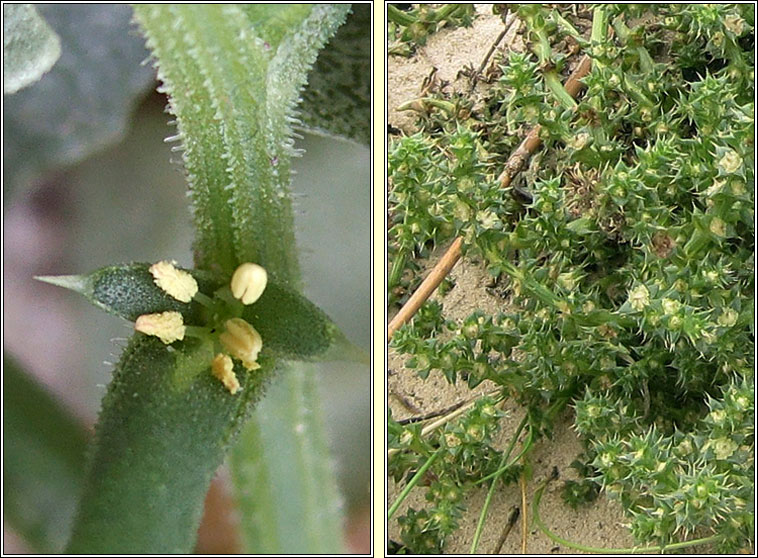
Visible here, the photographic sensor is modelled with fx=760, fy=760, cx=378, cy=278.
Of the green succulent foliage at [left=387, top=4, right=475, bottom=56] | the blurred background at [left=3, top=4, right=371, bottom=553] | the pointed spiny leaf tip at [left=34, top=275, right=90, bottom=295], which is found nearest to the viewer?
the pointed spiny leaf tip at [left=34, top=275, right=90, bottom=295]

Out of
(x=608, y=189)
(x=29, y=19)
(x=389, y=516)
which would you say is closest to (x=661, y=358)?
(x=608, y=189)

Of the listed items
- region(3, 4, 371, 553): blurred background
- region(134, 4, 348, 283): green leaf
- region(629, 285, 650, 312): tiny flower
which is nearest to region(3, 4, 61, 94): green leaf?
region(3, 4, 371, 553): blurred background

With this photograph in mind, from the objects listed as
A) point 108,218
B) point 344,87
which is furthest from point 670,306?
point 108,218

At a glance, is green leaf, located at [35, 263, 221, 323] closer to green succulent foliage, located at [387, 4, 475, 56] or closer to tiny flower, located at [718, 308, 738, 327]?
green succulent foliage, located at [387, 4, 475, 56]

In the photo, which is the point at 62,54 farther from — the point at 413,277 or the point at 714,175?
the point at 714,175

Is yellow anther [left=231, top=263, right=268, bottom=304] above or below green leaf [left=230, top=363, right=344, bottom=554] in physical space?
above

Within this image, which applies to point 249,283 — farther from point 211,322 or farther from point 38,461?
point 38,461
